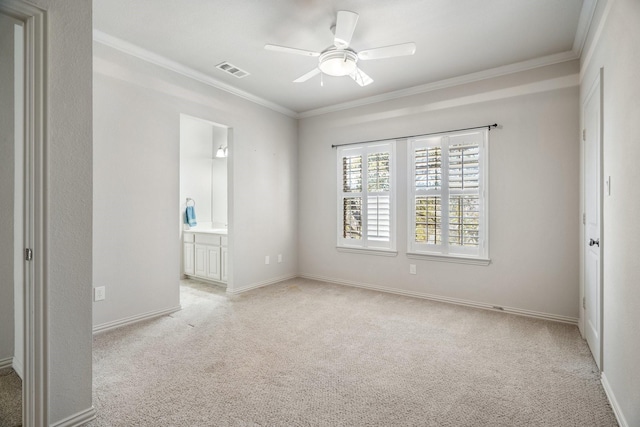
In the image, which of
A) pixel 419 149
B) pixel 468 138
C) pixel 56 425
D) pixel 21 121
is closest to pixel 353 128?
pixel 419 149

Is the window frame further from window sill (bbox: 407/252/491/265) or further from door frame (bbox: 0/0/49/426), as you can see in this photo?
door frame (bbox: 0/0/49/426)

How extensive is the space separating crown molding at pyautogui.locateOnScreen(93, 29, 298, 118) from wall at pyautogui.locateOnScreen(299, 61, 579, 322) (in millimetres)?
1761

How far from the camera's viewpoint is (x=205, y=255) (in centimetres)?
497

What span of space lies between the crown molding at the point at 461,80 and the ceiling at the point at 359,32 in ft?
0.07

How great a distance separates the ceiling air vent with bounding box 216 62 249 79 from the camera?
3.65m

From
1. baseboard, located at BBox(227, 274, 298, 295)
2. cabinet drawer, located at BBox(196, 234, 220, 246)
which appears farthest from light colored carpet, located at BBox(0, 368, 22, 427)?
cabinet drawer, located at BBox(196, 234, 220, 246)

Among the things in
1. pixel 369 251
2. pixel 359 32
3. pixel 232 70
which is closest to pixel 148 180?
pixel 232 70

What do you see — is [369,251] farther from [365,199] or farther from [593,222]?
[593,222]

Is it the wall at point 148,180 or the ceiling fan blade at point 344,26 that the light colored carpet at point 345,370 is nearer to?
the wall at point 148,180

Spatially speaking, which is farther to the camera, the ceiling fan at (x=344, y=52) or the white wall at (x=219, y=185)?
the white wall at (x=219, y=185)

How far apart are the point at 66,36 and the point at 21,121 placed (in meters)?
0.50

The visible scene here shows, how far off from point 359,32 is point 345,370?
109 inches

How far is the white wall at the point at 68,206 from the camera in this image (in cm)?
169

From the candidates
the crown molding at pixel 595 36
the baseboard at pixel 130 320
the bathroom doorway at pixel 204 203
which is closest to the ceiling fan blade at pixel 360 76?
the crown molding at pixel 595 36
